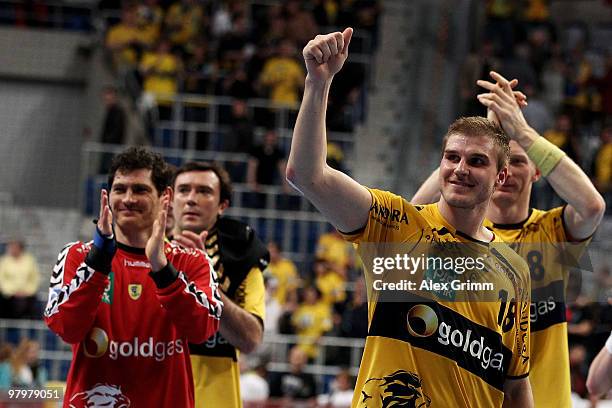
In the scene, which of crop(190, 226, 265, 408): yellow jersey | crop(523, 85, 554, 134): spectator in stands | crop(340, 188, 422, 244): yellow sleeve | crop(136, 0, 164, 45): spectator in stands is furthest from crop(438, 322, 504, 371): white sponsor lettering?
crop(136, 0, 164, 45): spectator in stands

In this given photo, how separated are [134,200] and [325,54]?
5.64ft

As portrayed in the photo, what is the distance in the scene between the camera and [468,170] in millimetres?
4922

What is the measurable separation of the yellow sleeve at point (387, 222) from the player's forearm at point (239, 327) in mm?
1600

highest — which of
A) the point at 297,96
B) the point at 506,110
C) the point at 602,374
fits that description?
the point at 297,96

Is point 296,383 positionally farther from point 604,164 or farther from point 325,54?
point 325,54

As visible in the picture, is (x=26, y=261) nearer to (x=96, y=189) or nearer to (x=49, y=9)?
(x=96, y=189)

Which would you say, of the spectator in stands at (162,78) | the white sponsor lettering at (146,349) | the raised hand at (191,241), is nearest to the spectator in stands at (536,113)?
the spectator in stands at (162,78)

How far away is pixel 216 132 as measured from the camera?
1902 cm

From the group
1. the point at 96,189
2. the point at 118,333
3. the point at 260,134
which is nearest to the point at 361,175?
the point at 260,134

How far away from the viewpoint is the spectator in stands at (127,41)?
19.9 m

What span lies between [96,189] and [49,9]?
7.26m

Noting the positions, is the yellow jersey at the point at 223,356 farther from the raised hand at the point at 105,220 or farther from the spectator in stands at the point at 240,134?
the spectator in stands at the point at 240,134

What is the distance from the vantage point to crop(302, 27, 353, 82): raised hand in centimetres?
425

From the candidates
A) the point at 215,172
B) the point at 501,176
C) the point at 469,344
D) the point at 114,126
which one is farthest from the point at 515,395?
the point at 114,126
